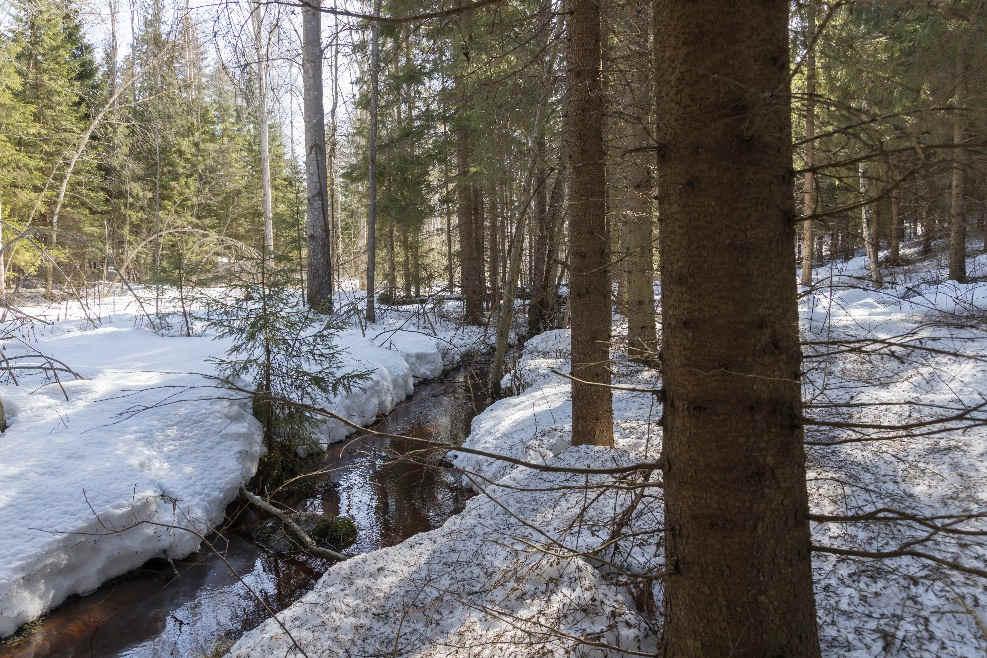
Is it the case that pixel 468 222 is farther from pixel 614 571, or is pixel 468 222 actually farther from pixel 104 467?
pixel 614 571

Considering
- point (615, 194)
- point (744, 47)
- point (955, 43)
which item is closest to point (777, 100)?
point (744, 47)

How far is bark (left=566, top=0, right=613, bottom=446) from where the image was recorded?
4227 mm

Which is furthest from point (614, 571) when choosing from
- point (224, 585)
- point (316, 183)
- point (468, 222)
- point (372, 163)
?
point (468, 222)

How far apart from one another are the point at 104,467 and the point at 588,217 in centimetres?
510

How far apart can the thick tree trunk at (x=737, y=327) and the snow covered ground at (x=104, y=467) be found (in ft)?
9.95

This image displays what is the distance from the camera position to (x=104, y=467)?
5.11m

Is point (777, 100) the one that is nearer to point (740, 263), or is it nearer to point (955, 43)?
point (740, 263)

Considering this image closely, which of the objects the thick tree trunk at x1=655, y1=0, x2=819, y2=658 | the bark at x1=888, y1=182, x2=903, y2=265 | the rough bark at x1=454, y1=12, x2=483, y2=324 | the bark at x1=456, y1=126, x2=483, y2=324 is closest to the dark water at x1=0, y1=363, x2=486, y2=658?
the thick tree trunk at x1=655, y1=0, x2=819, y2=658

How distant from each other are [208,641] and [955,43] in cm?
1725

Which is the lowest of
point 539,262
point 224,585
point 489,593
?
point 224,585

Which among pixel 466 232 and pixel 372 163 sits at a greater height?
pixel 372 163

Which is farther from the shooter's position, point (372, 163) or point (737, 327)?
point (372, 163)

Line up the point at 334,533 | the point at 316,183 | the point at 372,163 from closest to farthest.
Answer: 1. the point at 334,533
2. the point at 316,183
3. the point at 372,163

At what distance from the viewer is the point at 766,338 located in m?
1.53
